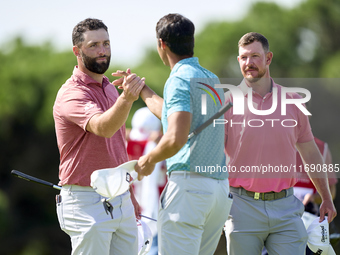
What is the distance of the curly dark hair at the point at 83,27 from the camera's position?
4145 millimetres

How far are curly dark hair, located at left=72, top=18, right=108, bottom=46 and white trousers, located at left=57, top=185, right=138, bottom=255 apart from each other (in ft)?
3.49

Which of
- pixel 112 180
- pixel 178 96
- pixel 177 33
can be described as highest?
pixel 177 33

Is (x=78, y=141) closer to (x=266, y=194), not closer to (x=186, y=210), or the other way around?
(x=186, y=210)

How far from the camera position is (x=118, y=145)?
4090 mm

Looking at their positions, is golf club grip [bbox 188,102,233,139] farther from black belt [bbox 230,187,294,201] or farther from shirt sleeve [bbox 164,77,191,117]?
black belt [bbox 230,187,294,201]

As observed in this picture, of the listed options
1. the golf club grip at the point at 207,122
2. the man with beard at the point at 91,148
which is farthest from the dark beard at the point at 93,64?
A: the golf club grip at the point at 207,122

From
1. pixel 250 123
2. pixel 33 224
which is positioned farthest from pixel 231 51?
pixel 250 123

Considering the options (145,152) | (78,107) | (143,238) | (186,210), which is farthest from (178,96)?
(145,152)

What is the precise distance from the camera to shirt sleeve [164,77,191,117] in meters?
3.24

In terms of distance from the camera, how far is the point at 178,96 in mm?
3264

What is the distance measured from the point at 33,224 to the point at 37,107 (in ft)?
13.7

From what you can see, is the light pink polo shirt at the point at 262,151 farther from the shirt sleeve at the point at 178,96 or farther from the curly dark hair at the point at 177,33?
the shirt sleeve at the point at 178,96

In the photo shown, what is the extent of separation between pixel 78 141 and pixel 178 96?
3.22 ft

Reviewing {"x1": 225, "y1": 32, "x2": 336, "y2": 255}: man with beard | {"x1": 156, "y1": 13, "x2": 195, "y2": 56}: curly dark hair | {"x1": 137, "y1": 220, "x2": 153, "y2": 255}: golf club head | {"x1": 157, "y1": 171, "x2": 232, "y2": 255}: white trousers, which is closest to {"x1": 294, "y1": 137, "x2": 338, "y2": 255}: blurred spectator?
{"x1": 225, "y1": 32, "x2": 336, "y2": 255}: man with beard
